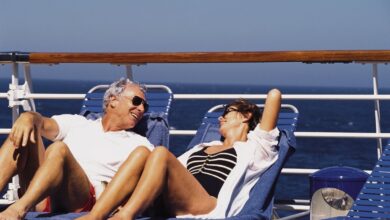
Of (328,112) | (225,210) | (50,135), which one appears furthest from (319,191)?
(328,112)

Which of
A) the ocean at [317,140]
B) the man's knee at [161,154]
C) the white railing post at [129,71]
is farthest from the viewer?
the ocean at [317,140]

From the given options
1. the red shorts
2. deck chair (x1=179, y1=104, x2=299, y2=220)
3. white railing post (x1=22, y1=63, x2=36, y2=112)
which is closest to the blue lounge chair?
deck chair (x1=179, y1=104, x2=299, y2=220)

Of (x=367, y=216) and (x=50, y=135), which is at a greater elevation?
(x=50, y=135)

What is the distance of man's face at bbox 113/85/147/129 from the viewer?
4934mm

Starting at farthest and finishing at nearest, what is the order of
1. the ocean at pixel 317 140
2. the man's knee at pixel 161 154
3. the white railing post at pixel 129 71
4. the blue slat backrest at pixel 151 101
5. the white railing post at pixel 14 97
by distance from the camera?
the ocean at pixel 317 140, the white railing post at pixel 129 71, the white railing post at pixel 14 97, the blue slat backrest at pixel 151 101, the man's knee at pixel 161 154

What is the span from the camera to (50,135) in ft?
16.0

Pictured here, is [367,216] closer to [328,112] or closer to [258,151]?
[258,151]

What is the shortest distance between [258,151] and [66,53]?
1449mm

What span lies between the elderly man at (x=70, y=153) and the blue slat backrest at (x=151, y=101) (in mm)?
326

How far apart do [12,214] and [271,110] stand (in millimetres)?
1425

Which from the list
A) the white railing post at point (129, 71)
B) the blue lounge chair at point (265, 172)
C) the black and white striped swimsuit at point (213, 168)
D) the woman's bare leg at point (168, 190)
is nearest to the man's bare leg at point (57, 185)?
the blue lounge chair at point (265, 172)

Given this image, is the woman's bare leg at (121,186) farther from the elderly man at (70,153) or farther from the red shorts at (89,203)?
the red shorts at (89,203)

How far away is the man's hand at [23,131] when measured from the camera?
4340mm

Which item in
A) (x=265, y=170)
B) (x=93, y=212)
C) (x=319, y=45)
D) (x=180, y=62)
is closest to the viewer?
(x=93, y=212)
